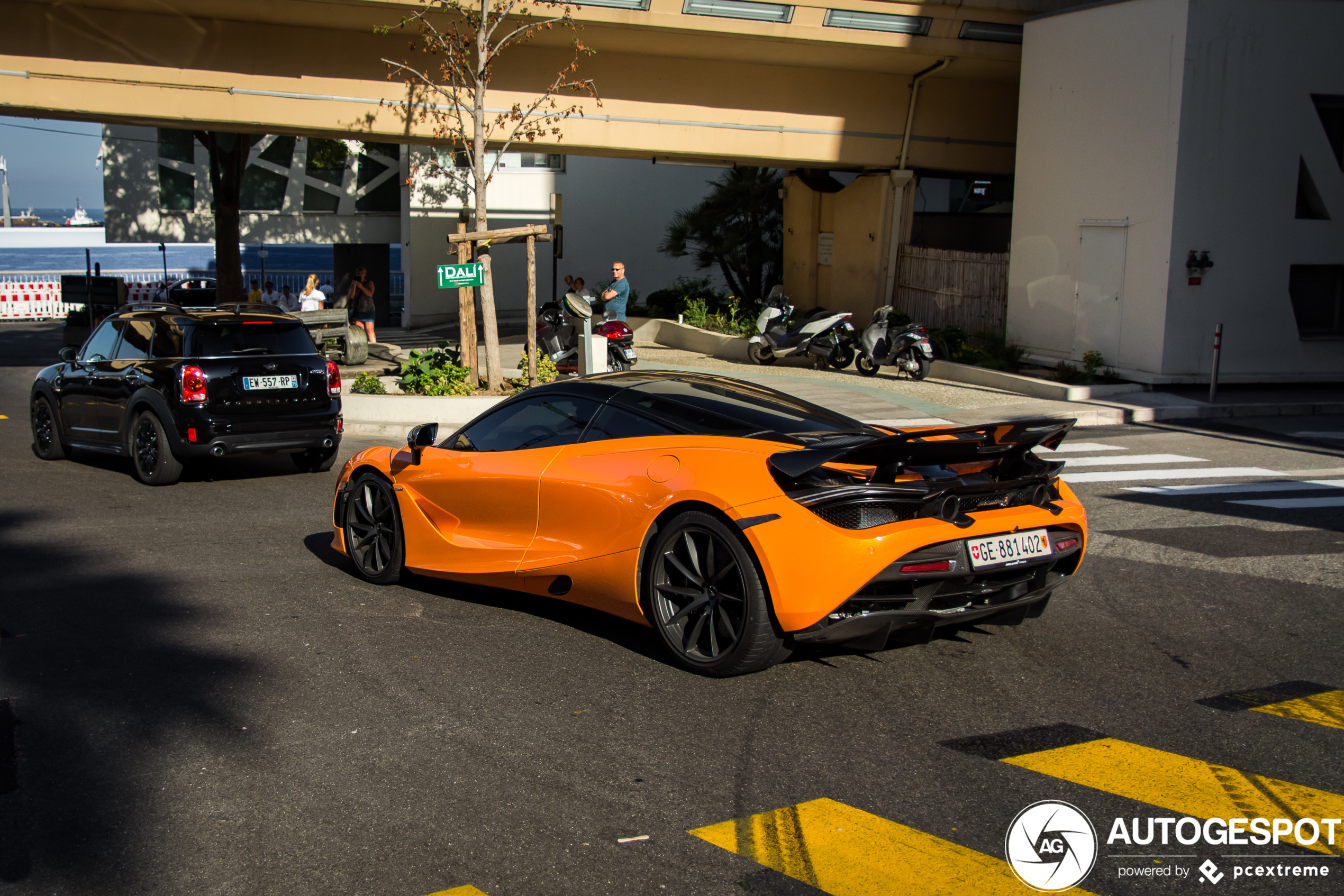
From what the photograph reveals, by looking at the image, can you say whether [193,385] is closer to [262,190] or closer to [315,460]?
[315,460]

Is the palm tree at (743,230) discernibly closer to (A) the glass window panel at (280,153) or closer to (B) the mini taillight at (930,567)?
(B) the mini taillight at (930,567)

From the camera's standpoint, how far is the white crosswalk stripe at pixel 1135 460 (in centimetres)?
1240

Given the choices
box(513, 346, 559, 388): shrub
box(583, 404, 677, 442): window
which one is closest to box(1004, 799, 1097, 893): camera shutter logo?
box(583, 404, 677, 442): window

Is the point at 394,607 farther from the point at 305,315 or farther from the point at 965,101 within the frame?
the point at 965,101

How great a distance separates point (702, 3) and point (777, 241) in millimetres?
10111

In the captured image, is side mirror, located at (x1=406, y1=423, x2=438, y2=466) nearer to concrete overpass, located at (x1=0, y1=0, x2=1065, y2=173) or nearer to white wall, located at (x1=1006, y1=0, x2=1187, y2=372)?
concrete overpass, located at (x1=0, y1=0, x2=1065, y2=173)

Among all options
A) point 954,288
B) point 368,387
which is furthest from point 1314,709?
point 954,288

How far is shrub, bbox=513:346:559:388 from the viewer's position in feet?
52.7

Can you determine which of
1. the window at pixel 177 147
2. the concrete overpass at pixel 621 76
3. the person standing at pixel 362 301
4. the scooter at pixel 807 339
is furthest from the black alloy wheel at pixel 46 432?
the window at pixel 177 147

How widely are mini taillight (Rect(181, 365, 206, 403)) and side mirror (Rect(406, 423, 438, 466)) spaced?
4.62 metres

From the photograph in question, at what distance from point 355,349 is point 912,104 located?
12.1m

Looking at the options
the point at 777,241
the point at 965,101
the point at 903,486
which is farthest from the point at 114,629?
the point at 777,241

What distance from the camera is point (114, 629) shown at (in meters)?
6.14

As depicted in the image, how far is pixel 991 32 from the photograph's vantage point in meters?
20.8
